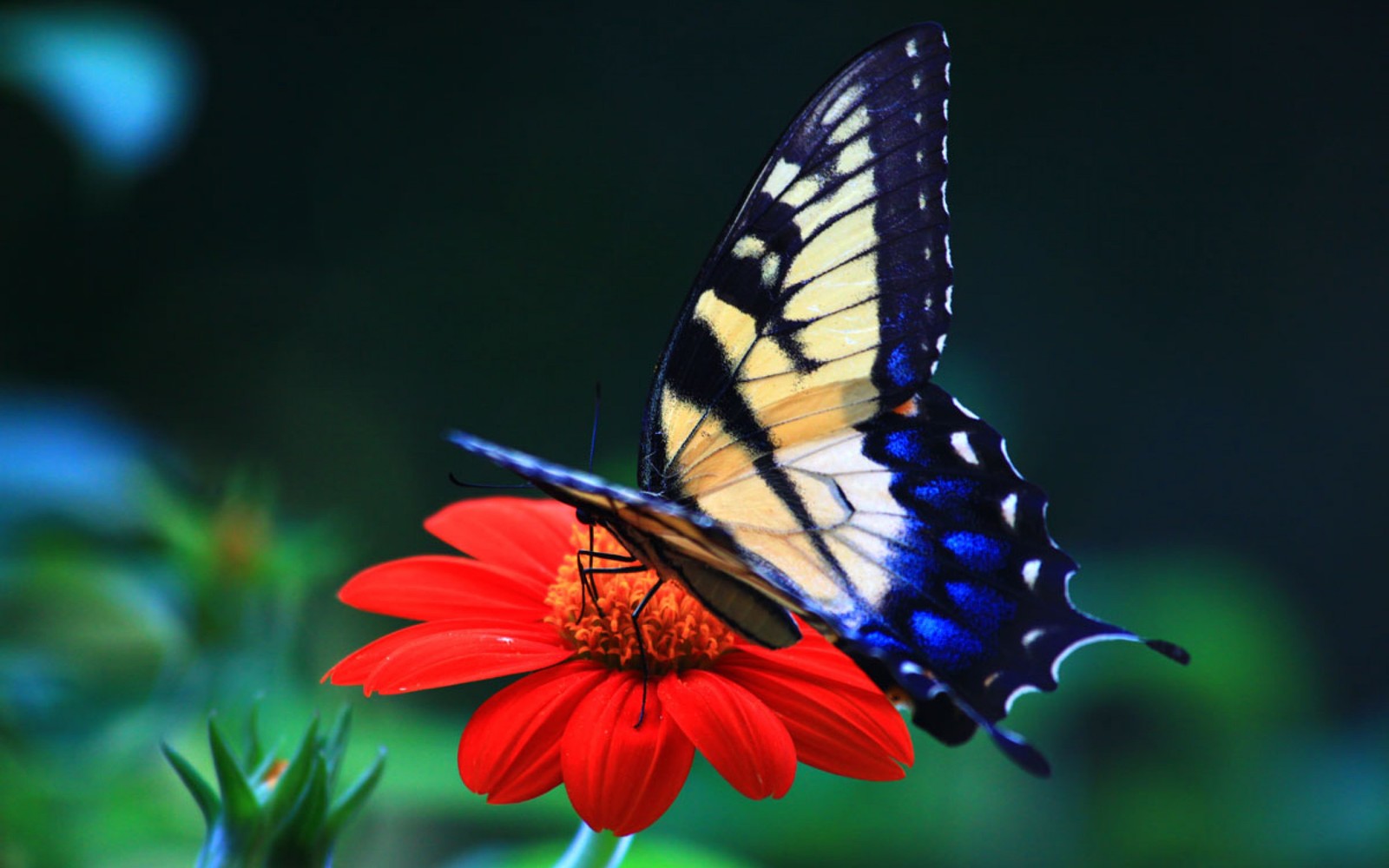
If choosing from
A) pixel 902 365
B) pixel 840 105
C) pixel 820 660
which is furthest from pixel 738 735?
pixel 840 105

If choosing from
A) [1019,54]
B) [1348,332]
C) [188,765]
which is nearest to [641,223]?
[1019,54]

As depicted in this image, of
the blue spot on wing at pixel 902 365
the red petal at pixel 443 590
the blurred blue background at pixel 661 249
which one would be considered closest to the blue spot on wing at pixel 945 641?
the blue spot on wing at pixel 902 365

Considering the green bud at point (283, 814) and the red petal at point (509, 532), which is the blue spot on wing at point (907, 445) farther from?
the green bud at point (283, 814)

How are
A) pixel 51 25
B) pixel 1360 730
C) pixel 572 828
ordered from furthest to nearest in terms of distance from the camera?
pixel 1360 730 < pixel 572 828 < pixel 51 25

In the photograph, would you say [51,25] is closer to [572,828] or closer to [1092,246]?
Result: [572,828]

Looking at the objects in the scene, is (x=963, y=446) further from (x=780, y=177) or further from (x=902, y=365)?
(x=780, y=177)
